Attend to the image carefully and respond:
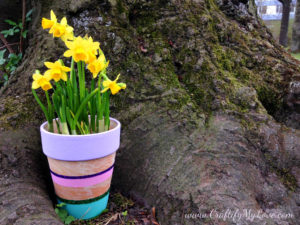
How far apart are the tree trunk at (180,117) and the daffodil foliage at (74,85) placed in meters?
0.29

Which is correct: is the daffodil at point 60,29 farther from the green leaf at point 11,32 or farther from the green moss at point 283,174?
the green moss at point 283,174

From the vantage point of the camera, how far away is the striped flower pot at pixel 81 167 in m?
1.20

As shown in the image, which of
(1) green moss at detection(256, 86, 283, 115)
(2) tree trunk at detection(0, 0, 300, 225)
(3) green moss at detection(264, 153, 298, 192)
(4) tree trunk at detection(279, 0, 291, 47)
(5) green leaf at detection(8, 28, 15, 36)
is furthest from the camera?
(4) tree trunk at detection(279, 0, 291, 47)

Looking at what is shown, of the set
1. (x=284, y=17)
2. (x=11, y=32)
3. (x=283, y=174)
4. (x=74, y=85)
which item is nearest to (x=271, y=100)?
(x=283, y=174)

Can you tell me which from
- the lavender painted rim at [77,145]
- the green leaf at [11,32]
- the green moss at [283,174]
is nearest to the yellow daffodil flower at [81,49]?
the lavender painted rim at [77,145]

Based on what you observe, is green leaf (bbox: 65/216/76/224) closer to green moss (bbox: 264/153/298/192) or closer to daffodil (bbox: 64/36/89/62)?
daffodil (bbox: 64/36/89/62)

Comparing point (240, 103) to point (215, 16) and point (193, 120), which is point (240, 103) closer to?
point (193, 120)

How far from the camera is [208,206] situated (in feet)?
4.02

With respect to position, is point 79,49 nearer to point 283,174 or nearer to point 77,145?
point 77,145

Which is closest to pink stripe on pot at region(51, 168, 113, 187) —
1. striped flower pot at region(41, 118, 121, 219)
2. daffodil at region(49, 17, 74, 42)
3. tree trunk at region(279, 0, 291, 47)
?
striped flower pot at region(41, 118, 121, 219)

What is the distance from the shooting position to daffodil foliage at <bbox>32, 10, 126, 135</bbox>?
1.10m

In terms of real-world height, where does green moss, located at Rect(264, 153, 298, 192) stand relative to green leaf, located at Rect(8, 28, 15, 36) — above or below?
below

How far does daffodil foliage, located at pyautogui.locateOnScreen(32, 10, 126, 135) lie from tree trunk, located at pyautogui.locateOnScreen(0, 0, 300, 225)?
0.94 feet

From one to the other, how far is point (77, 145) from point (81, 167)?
0.13 m
